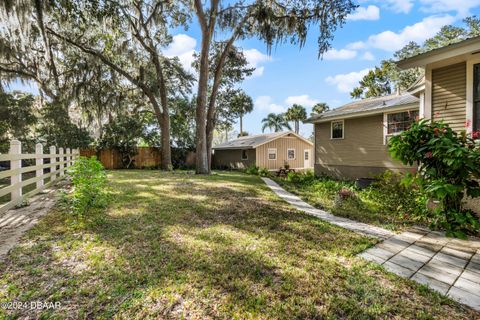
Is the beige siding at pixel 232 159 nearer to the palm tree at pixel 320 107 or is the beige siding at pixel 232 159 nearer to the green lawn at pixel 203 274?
the green lawn at pixel 203 274

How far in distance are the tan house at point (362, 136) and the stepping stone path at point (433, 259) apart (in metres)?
4.57

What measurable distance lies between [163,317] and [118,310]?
0.36 metres

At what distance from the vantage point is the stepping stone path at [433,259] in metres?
2.27

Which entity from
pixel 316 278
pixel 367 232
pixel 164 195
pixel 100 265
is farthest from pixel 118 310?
pixel 164 195

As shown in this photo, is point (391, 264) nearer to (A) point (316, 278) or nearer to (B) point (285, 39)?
(A) point (316, 278)

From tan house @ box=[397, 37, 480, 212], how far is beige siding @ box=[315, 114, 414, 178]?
377cm

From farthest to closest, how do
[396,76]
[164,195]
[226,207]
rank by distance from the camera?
[396,76] → [164,195] → [226,207]

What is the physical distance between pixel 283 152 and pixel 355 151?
369 inches

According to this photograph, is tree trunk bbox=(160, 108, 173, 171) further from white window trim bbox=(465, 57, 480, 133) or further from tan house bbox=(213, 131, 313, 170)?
white window trim bbox=(465, 57, 480, 133)

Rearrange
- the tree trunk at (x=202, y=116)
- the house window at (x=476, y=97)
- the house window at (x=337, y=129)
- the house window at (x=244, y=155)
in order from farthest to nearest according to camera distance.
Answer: the house window at (x=244, y=155) < the tree trunk at (x=202, y=116) < the house window at (x=337, y=129) < the house window at (x=476, y=97)

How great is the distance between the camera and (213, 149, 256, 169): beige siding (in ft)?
61.0

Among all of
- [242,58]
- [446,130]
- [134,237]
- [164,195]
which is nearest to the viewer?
[134,237]

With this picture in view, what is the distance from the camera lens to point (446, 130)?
3.57m

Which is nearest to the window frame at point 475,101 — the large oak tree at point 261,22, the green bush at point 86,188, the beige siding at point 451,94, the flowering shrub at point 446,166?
the beige siding at point 451,94
